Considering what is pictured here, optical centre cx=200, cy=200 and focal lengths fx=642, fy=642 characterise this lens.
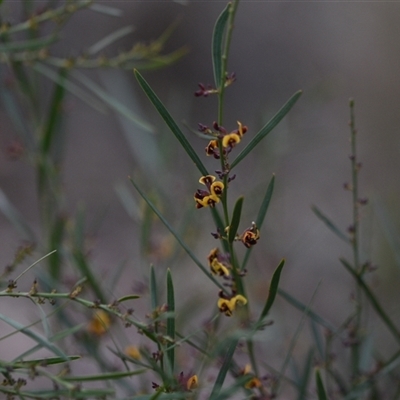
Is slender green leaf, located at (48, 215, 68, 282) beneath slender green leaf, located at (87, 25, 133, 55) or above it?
beneath

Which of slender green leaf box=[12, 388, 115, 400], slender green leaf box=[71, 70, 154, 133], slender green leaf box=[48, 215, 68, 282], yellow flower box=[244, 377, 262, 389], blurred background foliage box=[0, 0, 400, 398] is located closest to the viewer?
slender green leaf box=[12, 388, 115, 400]

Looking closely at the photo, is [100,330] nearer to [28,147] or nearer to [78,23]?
[28,147]

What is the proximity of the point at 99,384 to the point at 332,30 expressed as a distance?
1666 mm

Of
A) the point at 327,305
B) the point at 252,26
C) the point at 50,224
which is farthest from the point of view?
the point at 252,26

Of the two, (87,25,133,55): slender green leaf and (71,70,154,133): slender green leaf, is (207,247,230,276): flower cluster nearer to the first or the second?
(71,70,154,133): slender green leaf

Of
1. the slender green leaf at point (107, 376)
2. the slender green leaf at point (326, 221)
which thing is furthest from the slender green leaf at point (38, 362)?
the slender green leaf at point (326, 221)

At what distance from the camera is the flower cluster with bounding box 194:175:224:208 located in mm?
360

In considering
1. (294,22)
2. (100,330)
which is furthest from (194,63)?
(100,330)

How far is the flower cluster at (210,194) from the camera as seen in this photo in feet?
1.18

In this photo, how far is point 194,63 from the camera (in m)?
2.33

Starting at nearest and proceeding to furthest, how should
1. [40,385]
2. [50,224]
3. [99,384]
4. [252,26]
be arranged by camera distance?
1. [50,224]
2. [99,384]
3. [40,385]
4. [252,26]

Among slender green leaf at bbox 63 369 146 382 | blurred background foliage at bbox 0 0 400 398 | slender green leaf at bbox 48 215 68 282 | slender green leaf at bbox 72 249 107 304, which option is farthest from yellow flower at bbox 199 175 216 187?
blurred background foliage at bbox 0 0 400 398

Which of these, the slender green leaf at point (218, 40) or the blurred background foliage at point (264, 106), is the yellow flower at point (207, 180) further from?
the blurred background foliage at point (264, 106)

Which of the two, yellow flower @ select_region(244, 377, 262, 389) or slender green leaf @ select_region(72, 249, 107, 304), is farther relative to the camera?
slender green leaf @ select_region(72, 249, 107, 304)
